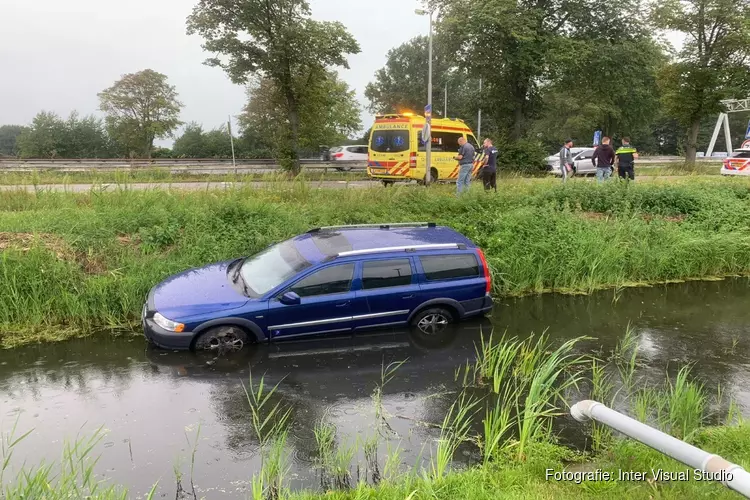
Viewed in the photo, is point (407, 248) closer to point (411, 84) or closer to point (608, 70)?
point (608, 70)

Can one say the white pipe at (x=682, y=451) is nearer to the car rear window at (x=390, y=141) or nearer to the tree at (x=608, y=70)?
the car rear window at (x=390, y=141)

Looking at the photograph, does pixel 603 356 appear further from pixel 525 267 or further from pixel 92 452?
pixel 92 452

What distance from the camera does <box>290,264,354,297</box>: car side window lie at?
7.07 metres

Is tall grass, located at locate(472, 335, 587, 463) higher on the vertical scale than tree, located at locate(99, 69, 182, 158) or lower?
lower

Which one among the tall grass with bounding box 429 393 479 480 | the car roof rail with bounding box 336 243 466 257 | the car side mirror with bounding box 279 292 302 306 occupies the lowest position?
the tall grass with bounding box 429 393 479 480

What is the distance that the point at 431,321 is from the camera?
7.91 meters

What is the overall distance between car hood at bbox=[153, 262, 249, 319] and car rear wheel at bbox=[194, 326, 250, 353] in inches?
11.9

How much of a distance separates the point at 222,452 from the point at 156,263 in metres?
4.92

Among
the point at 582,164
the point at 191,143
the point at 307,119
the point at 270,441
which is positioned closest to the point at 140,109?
the point at 191,143

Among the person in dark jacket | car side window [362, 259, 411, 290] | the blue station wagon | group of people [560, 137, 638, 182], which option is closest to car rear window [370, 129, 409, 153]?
group of people [560, 137, 638, 182]

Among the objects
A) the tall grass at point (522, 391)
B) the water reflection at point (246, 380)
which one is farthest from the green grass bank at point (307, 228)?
the tall grass at point (522, 391)

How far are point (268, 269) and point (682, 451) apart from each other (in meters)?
5.75

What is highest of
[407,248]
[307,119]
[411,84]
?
[411,84]

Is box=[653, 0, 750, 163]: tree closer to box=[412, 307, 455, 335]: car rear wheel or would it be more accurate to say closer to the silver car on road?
the silver car on road
